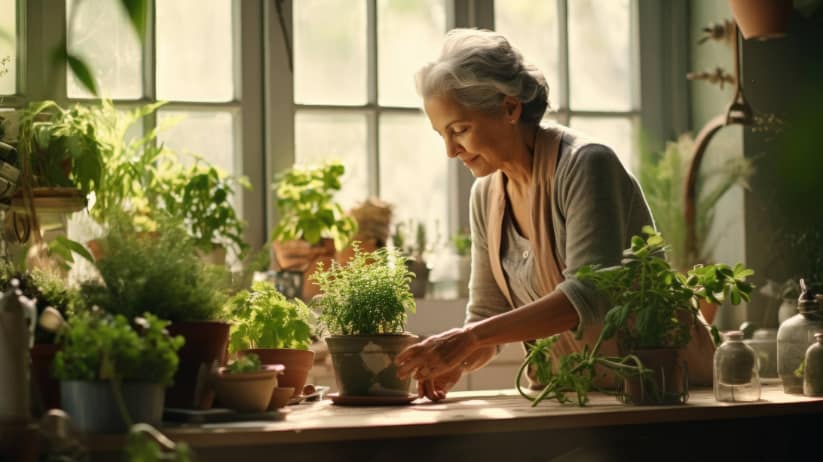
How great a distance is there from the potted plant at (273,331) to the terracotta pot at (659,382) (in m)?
0.62

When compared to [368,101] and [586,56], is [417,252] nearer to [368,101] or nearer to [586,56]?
[368,101]

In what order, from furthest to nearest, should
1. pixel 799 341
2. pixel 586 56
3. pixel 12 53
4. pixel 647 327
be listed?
1. pixel 586 56
2. pixel 12 53
3. pixel 799 341
4. pixel 647 327

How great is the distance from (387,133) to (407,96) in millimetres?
182

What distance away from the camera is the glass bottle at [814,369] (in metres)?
2.12

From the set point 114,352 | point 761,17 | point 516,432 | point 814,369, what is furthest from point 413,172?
point 114,352

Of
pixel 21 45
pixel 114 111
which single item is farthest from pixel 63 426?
pixel 21 45

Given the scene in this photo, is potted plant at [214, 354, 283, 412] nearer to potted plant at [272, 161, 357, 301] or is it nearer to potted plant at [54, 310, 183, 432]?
potted plant at [54, 310, 183, 432]

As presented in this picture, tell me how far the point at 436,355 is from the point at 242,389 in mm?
527

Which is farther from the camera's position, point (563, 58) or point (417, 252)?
point (563, 58)

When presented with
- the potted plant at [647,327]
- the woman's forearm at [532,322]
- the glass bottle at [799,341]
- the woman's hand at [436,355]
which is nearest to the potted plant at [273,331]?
the woman's hand at [436,355]

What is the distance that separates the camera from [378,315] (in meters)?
2.12

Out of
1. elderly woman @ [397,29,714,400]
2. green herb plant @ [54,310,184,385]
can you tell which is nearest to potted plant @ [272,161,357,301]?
elderly woman @ [397,29,714,400]

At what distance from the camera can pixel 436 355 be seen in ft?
7.00

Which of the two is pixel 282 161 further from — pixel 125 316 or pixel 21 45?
pixel 125 316
